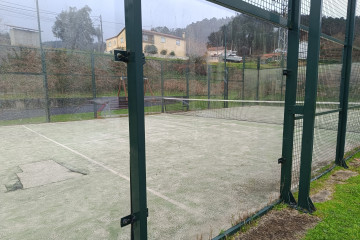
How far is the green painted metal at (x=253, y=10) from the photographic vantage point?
4.60ft

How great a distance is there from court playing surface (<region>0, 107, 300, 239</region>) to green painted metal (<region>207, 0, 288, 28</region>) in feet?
4.68

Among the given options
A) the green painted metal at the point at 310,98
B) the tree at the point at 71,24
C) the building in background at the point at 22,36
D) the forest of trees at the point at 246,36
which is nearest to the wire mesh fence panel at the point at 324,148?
the green painted metal at the point at 310,98

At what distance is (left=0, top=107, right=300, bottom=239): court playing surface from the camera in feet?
5.44

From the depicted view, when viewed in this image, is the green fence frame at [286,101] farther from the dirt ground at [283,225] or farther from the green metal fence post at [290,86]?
the dirt ground at [283,225]

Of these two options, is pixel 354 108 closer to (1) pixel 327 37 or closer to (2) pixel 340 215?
(1) pixel 327 37

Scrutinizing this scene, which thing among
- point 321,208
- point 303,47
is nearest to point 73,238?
point 321,208

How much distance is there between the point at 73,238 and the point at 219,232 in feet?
3.08

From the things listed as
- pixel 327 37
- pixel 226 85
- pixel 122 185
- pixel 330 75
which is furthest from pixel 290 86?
pixel 226 85

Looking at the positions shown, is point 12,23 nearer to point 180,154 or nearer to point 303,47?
point 180,154

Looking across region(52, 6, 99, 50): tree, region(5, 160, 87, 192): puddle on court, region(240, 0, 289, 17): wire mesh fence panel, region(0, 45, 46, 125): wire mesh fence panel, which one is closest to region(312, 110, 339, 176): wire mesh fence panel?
region(240, 0, 289, 17): wire mesh fence panel

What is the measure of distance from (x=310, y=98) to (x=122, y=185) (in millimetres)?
1871

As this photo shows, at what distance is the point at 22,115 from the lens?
6.35m

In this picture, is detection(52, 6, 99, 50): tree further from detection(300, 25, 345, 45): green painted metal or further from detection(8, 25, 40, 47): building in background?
detection(300, 25, 345, 45): green painted metal

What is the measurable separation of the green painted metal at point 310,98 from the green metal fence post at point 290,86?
0.28 ft
